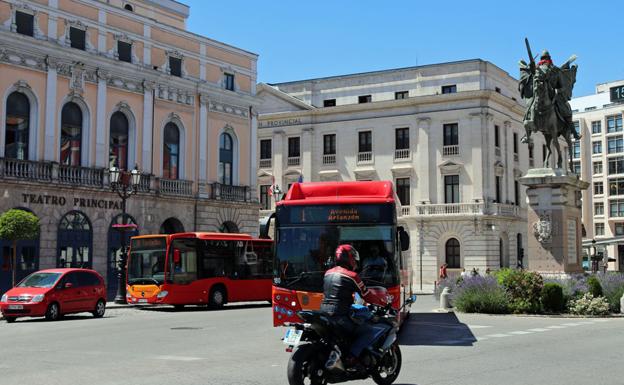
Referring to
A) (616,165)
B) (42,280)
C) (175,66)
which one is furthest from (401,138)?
(616,165)

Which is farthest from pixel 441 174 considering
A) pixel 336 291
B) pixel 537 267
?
pixel 336 291

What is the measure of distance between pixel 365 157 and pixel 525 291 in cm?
3631

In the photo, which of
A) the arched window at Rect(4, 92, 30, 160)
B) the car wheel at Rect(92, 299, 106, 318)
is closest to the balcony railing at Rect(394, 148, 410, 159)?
the arched window at Rect(4, 92, 30, 160)

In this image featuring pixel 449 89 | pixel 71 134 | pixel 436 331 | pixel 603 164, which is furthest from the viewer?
pixel 603 164

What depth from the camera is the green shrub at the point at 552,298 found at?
71.1ft

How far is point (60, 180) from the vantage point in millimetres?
31531

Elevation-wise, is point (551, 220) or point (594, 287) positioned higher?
point (551, 220)

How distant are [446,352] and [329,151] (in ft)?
152

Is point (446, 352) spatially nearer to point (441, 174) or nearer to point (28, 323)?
point (28, 323)

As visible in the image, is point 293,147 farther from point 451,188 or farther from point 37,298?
point 37,298

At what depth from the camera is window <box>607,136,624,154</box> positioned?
310 feet

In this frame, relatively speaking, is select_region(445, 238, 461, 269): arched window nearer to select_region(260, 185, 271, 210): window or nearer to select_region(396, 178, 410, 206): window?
select_region(396, 178, 410, 206): window

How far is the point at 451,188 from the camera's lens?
178 feet

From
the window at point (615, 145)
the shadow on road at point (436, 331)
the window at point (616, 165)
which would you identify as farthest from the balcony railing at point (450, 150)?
the window at point (615, 145)
